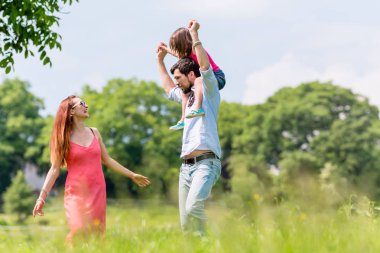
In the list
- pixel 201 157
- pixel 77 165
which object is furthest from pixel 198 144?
pixel 77 165

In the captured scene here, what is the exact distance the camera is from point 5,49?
50.3 feet

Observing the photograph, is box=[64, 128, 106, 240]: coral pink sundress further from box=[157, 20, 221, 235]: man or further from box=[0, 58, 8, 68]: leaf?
box=[0, 58, 8, 68]: leaf

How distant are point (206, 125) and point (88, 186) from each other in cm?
136

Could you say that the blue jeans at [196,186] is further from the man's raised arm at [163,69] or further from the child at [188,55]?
the man's raised arm at [163,69]

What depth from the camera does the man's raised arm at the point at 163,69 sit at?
25.9 ft

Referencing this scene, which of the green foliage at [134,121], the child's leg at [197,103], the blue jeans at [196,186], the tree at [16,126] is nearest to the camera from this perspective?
the blue jeans at [196,186]

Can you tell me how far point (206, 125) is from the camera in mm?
6957

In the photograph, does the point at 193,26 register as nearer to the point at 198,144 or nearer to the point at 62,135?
the point at 198,144

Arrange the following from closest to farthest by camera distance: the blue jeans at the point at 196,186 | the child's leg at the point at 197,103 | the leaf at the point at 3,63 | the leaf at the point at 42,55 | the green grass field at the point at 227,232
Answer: the green grass field at the point at 227,232 < the blue jeans at the point at 196,186 < the child's leg at the point at 197,103 < the leaf at the point at 3,63 < the leaf at the point at 42,55

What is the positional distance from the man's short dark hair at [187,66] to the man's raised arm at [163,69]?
0.63 metres

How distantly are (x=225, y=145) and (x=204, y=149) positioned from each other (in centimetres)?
7365

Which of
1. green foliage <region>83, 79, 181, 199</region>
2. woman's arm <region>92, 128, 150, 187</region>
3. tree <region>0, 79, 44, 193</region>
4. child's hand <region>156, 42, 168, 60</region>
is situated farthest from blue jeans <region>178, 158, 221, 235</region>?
tree <region>0, 79, 44, 193</region>

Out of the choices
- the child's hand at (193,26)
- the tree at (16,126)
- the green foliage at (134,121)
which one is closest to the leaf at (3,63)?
the child's hand at (193,26)

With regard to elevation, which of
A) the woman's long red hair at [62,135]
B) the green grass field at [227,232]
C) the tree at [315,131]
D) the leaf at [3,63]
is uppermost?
the tree at [315,131]
